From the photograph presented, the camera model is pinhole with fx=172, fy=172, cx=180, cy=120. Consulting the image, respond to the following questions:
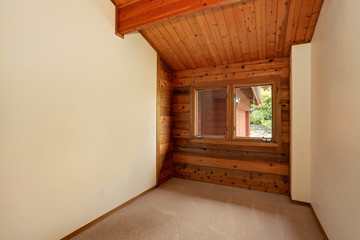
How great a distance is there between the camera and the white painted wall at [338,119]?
1.19 meters

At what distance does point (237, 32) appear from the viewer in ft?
8.12

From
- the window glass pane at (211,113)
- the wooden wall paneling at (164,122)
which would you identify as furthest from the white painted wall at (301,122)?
the wooden wall paneling at (164,122)

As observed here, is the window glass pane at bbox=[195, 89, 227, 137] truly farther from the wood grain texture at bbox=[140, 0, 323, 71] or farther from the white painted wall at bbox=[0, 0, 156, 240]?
the white painted wall at bbox=[0, 0, 156, 240]

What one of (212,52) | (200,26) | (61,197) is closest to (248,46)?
(212,52)

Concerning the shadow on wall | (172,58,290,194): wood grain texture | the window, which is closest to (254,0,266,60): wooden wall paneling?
(172,58,290,194): wood grain texture

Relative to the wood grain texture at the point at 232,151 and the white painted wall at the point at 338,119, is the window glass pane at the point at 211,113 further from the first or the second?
the white painted wall at the point at 338,119

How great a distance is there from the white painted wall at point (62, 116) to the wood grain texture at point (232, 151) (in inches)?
48.6

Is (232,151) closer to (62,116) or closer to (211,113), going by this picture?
(211,113)

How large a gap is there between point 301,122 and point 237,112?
106cm

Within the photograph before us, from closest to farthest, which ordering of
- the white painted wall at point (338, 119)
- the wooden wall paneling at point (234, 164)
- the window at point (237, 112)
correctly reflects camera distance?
1. the white painted wall at point (338, 119)
2. the wooden wall paneling at point (234, 164)
3. the window at point (237, 112)

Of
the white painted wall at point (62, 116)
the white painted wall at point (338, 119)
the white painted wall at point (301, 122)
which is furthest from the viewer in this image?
the white painted wall at point (301, 122)

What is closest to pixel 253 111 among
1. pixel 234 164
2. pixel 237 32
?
pixel 234 164

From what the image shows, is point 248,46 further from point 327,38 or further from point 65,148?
point 65,148

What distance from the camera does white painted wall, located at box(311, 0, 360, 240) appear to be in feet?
3.90
